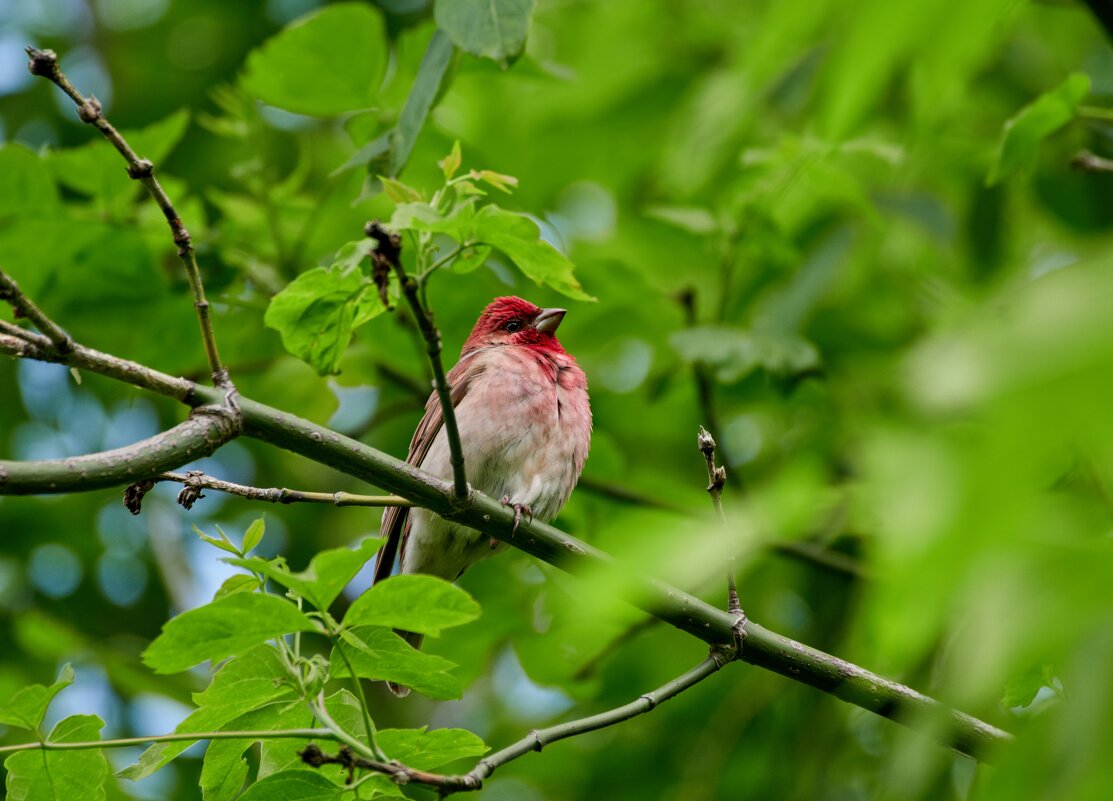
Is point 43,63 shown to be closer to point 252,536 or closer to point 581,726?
point 252,536

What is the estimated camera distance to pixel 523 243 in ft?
9.62

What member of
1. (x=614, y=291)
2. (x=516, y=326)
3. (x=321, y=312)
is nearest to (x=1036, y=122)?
(x=614, y=291)

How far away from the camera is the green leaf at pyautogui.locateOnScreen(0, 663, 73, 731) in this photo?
2953mm

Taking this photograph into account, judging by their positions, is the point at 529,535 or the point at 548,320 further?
the point at 548,320

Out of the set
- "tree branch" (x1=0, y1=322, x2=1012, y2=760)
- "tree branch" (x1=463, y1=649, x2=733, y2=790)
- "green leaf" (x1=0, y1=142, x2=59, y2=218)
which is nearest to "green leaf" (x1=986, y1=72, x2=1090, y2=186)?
"tree branch" (x1=0, y1=322, x2=1012, y2=760)

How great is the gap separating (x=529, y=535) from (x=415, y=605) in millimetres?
917

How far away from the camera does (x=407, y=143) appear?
360 centimetres

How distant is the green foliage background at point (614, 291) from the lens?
4.84 metres

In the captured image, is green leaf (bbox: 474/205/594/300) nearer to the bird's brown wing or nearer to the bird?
the bird

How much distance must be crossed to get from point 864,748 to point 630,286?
296cm

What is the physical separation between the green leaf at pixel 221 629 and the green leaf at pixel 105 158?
121 inches

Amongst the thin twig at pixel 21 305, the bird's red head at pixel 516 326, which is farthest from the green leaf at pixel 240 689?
the bird's red head at pixel 516 326

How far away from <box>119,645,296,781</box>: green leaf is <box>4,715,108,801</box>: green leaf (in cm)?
24

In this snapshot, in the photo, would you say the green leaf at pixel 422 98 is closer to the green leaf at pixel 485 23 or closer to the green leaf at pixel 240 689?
the green leaf at pixel 485 23
